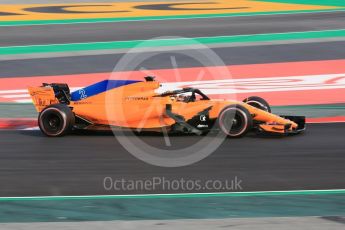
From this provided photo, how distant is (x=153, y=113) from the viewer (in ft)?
42.0

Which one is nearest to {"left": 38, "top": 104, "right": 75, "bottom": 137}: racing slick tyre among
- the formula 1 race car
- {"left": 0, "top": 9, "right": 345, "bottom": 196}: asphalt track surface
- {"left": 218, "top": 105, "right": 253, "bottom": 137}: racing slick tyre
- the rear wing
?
the formula 1 race car

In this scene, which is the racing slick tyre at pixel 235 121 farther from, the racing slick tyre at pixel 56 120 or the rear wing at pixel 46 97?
the rear wing at pixel 46 97

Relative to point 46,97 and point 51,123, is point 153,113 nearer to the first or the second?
point 51,123

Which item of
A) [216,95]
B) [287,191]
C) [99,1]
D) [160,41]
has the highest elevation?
[99,1]

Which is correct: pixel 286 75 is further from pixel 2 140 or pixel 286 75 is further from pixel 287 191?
pixel 287 191

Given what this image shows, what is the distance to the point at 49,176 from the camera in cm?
1049

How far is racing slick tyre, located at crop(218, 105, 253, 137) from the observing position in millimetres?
12461

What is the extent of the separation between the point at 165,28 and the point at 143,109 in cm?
1494

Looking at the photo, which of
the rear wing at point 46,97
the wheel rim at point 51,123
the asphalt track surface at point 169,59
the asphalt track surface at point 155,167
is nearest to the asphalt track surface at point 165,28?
the asphalt track surface at point 169,59

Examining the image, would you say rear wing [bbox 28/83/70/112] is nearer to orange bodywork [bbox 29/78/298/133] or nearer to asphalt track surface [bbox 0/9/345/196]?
orange bodywork [bbox 29/78/298/133]

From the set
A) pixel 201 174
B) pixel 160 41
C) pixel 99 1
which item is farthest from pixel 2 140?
pixel 99 1

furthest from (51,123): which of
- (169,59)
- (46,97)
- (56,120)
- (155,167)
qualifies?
(169,59)

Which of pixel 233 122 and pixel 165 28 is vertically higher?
pixel 165 28

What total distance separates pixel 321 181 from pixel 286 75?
10.2 m
